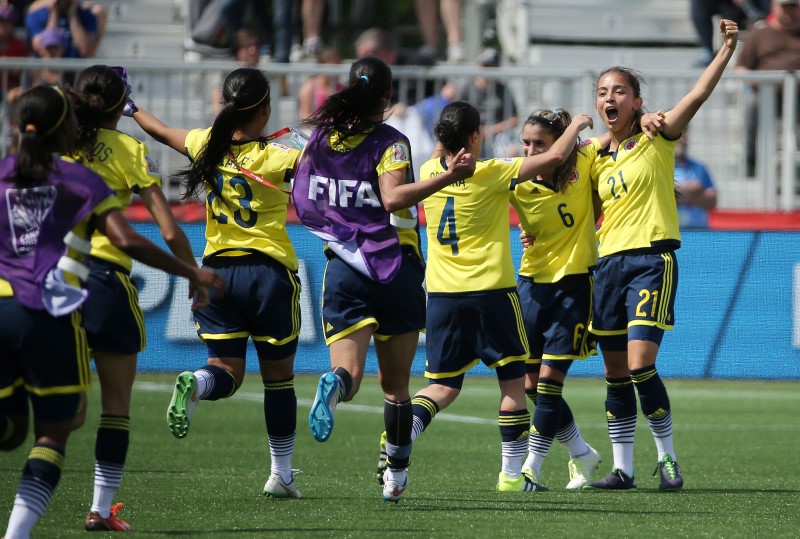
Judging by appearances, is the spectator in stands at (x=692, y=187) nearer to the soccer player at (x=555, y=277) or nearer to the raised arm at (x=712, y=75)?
the soccer player at (x=555, y=277)

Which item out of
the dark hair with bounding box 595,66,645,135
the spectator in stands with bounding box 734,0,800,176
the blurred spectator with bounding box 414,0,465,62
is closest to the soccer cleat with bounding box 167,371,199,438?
the dark hair with bounding box 595,66,645,135

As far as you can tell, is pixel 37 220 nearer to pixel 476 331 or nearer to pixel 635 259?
pixel 476 331

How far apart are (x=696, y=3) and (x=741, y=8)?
2.07ft

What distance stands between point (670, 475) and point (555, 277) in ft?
4.30

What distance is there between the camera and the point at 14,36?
612 inches

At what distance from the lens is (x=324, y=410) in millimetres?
6102

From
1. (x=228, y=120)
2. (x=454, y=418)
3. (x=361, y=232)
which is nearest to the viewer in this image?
(x=361, y=232)

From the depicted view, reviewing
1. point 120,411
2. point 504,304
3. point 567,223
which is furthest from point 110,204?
point 567,223

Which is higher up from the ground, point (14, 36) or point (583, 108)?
point (14, 36)

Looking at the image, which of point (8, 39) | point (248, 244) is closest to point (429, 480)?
point (248, 244)

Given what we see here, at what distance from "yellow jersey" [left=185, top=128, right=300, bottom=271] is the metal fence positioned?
7100mm

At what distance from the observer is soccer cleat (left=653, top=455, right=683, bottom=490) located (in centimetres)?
739

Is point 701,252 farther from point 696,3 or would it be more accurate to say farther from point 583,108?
point 696,3

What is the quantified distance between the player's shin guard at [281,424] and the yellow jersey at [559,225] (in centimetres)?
171
